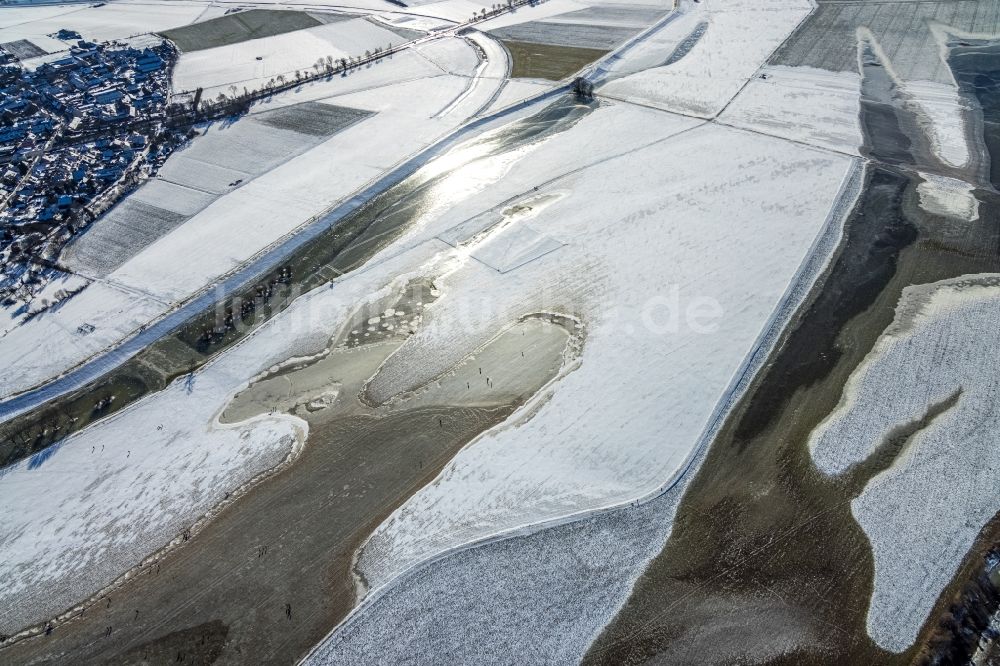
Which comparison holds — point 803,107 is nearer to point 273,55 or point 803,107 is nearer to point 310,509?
point 310,509

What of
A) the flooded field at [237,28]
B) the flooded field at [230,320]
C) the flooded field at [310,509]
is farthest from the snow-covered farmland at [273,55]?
the flooded field at [310,509]

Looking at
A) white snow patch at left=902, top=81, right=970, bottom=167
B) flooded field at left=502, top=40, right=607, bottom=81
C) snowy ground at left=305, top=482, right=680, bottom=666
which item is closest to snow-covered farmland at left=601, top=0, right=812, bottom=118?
flooded field at left=502, top=40, right=607, bottom=81

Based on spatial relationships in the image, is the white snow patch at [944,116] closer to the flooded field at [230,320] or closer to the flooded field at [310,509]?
the flooded field at [230,320]

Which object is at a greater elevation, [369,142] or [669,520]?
[369,142]

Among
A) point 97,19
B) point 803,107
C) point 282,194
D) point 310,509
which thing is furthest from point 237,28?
point 310,509

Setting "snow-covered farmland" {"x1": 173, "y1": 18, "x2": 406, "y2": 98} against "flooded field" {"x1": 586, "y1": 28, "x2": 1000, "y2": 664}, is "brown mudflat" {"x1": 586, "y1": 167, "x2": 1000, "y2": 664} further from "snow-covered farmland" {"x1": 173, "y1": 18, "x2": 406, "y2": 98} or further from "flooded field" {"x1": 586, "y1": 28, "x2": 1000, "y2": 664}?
"snow-covered farmland" {"x1": 173, "y1": 18, "x2": 406, "y2": 98}

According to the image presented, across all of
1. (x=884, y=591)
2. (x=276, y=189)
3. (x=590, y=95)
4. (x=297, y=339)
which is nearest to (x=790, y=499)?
(x=884, y=591)

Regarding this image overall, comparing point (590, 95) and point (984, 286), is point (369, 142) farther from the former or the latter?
point (984, 286)
